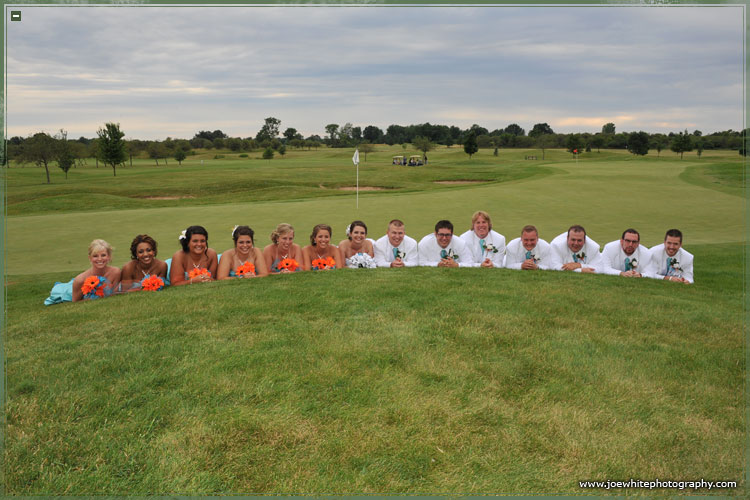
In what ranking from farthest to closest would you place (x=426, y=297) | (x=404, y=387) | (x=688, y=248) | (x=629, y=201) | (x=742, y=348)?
(x=629, y=201)
(x=688, y=248)
(x=426, y=297)
(x=742, y=348)
(x=404, y=387)

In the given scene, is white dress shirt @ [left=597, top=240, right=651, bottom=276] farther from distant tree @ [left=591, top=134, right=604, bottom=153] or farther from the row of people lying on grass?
distant tree @ [left=591, top=134, right=604, bottom=153]

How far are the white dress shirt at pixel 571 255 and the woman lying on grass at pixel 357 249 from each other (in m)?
3.40

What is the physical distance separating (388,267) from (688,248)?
26.7 feet

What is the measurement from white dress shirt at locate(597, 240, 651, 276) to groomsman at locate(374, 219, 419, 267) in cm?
346

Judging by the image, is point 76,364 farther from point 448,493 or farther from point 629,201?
point 629,201

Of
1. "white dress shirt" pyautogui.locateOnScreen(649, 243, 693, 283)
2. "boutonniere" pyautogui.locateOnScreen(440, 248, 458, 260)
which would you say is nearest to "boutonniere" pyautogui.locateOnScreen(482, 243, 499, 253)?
"boutonniere" pyautogui.locateOnScreen(440, 248, 458, 260)

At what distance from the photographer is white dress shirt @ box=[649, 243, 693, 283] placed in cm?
A: 908

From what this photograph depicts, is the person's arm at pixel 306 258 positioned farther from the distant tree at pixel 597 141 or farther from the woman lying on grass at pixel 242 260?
the distant tree at pixel 597 141

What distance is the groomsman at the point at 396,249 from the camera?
948 centimetres

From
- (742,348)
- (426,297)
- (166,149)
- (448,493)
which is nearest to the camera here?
(448,493)

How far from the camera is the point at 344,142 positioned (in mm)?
103250

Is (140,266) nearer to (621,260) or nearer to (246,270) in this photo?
(246,270)

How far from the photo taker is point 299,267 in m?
9.04

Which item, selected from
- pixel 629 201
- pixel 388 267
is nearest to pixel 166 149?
pixel 629 201
